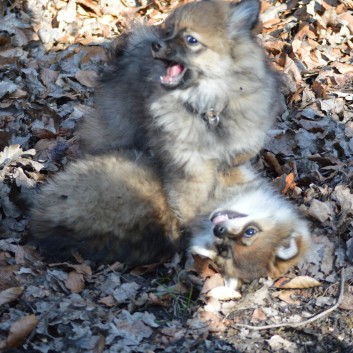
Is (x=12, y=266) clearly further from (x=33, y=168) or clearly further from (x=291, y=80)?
(x=291, y=80)

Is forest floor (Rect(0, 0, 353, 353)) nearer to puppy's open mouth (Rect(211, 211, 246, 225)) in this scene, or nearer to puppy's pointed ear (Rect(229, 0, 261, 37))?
puppy's open mouth (Rect(211, 211, 246, 225))

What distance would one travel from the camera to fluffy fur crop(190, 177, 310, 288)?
500cm

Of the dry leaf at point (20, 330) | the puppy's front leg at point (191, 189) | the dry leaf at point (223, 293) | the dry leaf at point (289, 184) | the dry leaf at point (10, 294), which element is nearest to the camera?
the dry leaf at point (20, 330)

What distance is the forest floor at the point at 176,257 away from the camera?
4395mm

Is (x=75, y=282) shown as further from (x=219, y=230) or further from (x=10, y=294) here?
(x=219, y=230)

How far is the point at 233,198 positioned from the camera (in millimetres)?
5387


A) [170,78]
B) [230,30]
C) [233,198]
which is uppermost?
[230,30]

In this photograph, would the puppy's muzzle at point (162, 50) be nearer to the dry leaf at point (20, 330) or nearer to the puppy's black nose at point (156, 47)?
the puppy's black nose at point (156, 47)

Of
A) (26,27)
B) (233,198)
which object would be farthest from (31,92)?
(233,198)

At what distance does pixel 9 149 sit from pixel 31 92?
147cm

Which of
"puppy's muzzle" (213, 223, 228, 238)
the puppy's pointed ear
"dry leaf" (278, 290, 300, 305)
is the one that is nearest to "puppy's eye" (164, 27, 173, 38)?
the puppy's pointed ear

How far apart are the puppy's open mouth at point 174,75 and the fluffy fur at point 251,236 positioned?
111 centimetres

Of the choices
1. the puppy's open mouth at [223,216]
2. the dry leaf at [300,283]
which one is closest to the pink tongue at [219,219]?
the puppy's open mouth at [223,216]

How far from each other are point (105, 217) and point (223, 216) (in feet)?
3.22
